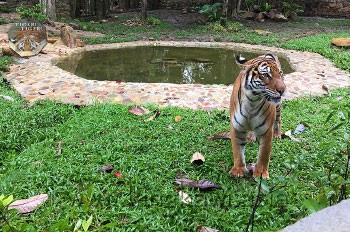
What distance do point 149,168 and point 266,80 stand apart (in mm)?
1350

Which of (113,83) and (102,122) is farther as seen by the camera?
(113,83)

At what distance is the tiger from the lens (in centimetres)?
259

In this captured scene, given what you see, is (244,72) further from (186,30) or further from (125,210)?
(186,30)

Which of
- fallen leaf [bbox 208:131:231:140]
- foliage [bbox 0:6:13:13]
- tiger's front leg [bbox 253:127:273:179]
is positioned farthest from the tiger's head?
foliage [bbox 0:6:13:13]

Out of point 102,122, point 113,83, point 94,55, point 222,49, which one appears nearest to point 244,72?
point 102,122

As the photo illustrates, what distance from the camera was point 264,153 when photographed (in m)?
2.97

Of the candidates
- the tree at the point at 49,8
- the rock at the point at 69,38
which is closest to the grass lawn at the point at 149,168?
the rock at the point at 69,38

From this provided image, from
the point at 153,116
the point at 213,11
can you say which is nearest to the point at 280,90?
the point at 153,116

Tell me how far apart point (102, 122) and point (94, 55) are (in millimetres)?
4288

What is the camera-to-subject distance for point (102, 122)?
13.8 ft

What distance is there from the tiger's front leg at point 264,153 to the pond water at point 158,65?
3328 millimetres

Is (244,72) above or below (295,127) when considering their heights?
above

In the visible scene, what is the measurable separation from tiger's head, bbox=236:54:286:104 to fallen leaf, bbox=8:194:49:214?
184 cm

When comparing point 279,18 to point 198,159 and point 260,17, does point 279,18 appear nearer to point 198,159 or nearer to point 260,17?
point 260,17
